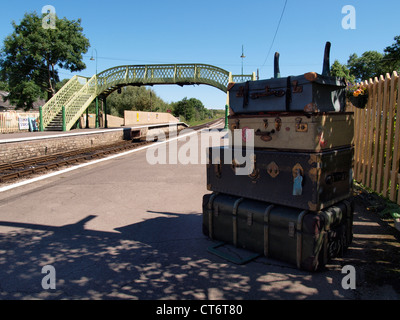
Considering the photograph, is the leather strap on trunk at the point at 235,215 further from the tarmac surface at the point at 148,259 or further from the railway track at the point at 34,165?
the railway track at the point at 34,165

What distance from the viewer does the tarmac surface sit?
310cm

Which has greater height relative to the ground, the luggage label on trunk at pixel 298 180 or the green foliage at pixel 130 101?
the green foliage at pixel 130 101

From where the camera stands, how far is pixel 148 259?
390cm

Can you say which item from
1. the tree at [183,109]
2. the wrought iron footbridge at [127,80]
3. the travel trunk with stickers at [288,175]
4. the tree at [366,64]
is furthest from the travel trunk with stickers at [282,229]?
the tree at [183,109]

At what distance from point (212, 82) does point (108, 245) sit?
929 inches

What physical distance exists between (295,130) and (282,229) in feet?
4.02

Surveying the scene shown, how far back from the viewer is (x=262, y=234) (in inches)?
151

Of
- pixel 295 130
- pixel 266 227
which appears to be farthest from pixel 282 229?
pixel 295 130

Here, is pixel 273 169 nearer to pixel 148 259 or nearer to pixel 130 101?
pixel 148 259

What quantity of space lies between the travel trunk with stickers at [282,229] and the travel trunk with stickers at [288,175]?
118 mm

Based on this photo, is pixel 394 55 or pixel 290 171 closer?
pixel 290 171

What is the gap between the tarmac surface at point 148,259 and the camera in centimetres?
310
